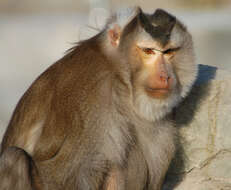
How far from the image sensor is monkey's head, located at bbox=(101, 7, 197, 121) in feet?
16.9

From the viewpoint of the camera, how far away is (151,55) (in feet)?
16.9

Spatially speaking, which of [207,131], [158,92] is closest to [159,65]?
[158,92]

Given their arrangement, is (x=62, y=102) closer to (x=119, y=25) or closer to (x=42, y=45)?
(x=119, y=25)

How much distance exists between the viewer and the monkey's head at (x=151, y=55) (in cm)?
514

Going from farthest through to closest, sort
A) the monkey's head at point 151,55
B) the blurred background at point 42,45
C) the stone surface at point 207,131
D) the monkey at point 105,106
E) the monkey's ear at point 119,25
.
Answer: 1. the blurred background at point 42,45
2. the stone surface at point 207,131
3. the monkey's ear at point 119,25
4. the monkey's head at point 151,55
5. the monkey at point 105,106

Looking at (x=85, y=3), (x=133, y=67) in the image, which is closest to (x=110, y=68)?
(x=133, y=67)

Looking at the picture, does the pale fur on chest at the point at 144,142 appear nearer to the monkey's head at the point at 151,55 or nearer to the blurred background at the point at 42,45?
the monkey's head at the point at 151,55

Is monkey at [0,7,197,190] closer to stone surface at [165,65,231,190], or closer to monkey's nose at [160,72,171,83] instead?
monkey's nose at [160,72,171,83]

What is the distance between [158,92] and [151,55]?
12.4 inches

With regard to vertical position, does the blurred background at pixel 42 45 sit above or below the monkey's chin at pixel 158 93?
below

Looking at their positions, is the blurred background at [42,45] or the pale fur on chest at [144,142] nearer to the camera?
the pale fur on chest at [144,142]

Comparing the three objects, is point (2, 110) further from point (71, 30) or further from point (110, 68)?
point (110, 68)

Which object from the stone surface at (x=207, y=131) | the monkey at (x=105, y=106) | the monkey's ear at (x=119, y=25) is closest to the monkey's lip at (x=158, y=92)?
the monkey at (x=105, y=106)

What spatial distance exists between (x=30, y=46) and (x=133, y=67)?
8498mm
